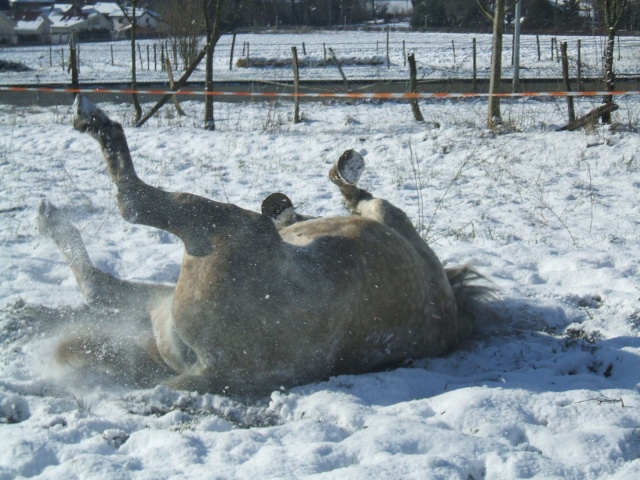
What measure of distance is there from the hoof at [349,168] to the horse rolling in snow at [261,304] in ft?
2.61

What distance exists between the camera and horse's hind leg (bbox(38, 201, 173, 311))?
149 inches

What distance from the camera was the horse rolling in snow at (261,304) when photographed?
10.1 ft

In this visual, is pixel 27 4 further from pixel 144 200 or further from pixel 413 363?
pixel 413 363

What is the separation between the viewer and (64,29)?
6519 centimetres

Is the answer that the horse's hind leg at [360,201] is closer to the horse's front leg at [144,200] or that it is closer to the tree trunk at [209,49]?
the horse's front leg at [144,200]

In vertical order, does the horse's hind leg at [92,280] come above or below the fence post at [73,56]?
below

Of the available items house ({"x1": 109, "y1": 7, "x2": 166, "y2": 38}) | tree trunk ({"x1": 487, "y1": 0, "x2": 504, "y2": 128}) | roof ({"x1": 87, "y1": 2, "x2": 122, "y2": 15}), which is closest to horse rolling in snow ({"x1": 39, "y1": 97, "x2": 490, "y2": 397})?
tree trunk ({"x1": 487, "y1": 0, "x2": 504, "y2": 128})

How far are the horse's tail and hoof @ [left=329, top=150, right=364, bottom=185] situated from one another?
82 centimetres

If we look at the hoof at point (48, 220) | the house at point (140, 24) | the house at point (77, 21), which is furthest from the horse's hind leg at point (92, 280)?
the house at point (77, 21)

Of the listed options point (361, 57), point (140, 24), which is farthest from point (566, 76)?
point (140, 24)

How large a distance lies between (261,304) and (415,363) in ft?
2.98

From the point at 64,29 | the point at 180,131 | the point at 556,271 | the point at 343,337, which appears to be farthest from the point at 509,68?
the point at 64,29

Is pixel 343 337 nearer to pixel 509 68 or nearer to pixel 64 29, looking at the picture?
pixel 509 68

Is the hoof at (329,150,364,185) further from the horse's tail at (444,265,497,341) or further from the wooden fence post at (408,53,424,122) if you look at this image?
the wooden fence post at (408,53,424,122)
